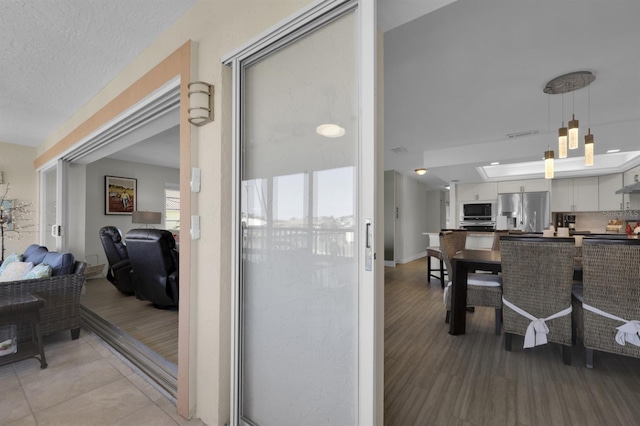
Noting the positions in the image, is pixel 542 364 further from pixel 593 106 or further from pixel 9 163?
pixel 9 163

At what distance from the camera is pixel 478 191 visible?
6961mm

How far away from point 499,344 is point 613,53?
2600 mm

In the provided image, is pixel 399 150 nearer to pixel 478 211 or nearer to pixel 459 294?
pixel 478 211

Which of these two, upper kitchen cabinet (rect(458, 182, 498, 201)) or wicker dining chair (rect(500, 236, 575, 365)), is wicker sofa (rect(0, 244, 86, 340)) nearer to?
wicker dining chair (rect(500, 236, 575, 365))

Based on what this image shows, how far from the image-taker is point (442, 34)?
209 centimetres

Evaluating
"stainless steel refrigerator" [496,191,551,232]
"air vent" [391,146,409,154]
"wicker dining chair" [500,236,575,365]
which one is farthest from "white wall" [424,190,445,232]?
"wicker dining chair" [500,236,575,365]

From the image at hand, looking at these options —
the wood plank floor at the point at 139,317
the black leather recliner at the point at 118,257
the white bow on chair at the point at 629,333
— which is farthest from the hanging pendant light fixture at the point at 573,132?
the black leather recliner at the point at 118,257

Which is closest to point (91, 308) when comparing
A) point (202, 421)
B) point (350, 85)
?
point (202, 421)

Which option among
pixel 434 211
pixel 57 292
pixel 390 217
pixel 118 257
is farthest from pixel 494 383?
pixel 434 211

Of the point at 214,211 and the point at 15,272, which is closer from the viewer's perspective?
the point at 214,211

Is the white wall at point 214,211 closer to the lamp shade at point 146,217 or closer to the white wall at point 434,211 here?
the lamp shade at point 146,217

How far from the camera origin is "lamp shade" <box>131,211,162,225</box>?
557 cm

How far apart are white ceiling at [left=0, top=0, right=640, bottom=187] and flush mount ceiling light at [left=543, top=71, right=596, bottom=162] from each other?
0.08m

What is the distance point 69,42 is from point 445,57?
117 inches
